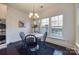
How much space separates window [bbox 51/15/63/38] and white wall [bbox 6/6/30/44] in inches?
16.9

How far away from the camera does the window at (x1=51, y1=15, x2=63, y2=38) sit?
1816 mm

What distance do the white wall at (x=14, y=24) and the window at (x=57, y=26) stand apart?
428 millimetres

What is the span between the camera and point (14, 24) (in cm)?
184

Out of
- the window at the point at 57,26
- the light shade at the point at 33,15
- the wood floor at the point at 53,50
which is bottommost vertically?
the wood floor at the point at 53,50

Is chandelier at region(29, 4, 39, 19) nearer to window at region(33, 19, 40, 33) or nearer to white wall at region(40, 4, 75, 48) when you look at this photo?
window at region(33, 19, 40, 33)

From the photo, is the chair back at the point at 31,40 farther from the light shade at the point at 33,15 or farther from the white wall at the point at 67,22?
the white wall at the point at 67,22

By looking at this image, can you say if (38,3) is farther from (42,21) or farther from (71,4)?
(71,4)

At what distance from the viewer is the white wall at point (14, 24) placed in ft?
5.95

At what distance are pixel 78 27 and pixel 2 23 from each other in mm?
1256

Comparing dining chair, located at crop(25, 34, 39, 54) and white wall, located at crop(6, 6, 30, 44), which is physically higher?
white wall, located at crop(6, 6, 30, 44)

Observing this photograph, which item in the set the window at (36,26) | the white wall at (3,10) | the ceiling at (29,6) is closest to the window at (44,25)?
the window at (36,26)

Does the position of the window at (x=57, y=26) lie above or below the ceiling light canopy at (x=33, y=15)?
below

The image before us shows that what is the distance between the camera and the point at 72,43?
69.8 inches

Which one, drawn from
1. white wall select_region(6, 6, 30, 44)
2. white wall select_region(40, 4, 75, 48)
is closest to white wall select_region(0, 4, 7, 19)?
white wall select_region(6, 6, 30, 44)
